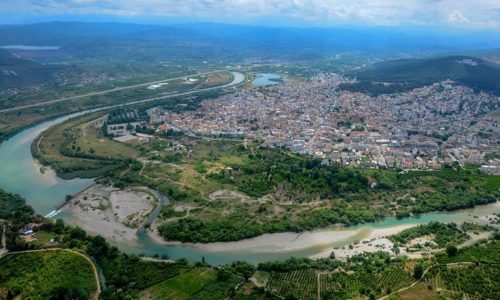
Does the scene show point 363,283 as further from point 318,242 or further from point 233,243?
point 233,243

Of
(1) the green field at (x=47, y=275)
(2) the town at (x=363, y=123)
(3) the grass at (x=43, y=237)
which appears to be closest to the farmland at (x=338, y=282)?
(1) the green field at (x=47, y=275)

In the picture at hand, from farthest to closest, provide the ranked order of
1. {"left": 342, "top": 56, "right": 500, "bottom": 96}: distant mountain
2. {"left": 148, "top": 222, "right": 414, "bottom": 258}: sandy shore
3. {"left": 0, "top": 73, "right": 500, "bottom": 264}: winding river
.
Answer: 1. {"left": 342, "top": 56, "right": 500, "bottom": 96}: distant mountain
2. {"left": 148, "top": 222, "right": 414, "bottom": 258}: sandy shore
3. {"left": 0, "top": 73, "right": 500, "bottom": 264}: winding river

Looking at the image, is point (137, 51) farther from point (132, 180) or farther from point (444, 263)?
point (444, 263)

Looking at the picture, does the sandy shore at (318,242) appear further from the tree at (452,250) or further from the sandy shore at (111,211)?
Result: the tree at (452,250)

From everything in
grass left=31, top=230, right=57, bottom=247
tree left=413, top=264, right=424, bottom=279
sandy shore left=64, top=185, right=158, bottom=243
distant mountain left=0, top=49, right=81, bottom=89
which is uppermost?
tree left=413, top=264, right=424, bottom=279

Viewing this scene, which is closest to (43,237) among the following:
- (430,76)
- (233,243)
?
(233,243)

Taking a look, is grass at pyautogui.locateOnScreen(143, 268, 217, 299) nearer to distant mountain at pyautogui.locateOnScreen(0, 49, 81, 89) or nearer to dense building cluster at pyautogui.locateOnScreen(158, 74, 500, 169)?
dense building cluster at pyautogui.locateOnScreen(158, 74, 500, 169)

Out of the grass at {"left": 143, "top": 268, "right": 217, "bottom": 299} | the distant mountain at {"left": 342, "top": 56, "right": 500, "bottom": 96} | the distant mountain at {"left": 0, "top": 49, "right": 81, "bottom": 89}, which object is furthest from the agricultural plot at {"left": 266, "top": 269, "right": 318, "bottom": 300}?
the distant mountain at {"left": 0, "top": 49, "right": 81, "bottom": 89}
